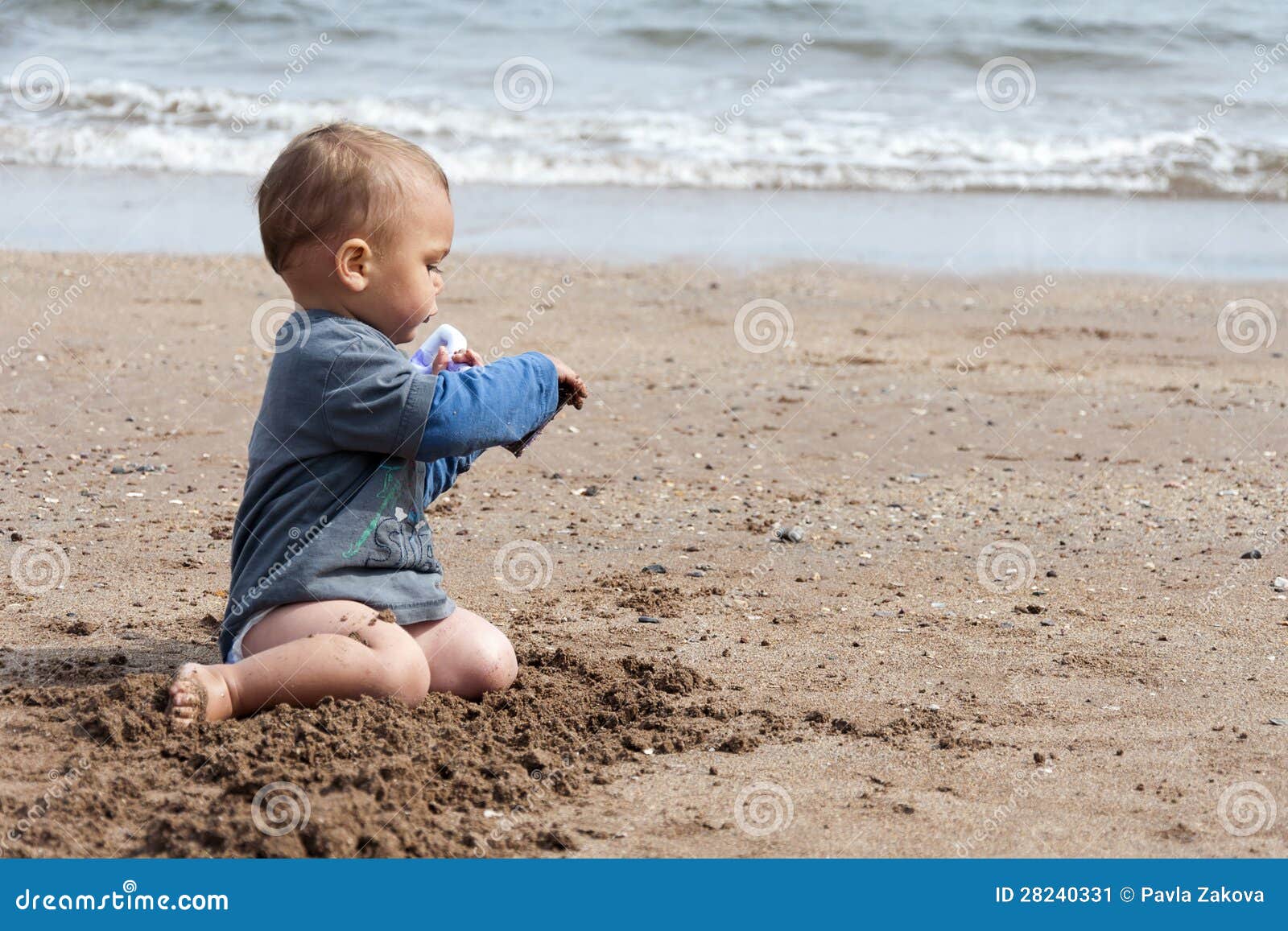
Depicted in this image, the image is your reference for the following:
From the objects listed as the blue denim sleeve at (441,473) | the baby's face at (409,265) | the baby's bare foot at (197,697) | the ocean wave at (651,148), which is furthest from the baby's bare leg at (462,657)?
the ocean wave at (651,148)

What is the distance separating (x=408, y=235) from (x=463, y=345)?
1.07 ft

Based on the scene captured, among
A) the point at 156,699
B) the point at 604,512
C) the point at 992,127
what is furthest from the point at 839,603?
the point at 992,127

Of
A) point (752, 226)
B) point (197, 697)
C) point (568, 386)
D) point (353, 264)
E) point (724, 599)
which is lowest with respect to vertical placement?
point (197, 697)

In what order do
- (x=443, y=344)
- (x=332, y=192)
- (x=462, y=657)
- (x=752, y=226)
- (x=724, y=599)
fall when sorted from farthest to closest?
(x=752, y=226), (x=724, y=599), (x=443, y=344), (x=462, y=657), (x=332, y=192)

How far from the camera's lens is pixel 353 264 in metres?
2.89

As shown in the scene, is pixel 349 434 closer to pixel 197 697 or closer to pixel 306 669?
pixel 306 669

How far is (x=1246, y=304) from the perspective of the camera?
8828 millimetres

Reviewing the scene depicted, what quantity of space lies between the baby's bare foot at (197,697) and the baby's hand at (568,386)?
0.93 metres

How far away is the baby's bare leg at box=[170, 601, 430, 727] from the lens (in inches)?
108

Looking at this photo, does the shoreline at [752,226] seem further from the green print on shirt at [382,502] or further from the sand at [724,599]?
the green print on shirt at [382,502]

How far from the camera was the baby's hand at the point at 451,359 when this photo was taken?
3068mm

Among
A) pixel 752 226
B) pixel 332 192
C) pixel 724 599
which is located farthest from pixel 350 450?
pixel 752 226

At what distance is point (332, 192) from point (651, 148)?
36.2 ft

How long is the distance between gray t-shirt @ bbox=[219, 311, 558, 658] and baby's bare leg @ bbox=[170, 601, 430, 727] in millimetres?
63
